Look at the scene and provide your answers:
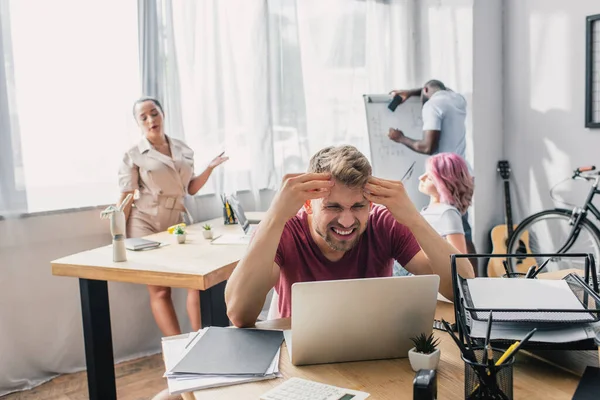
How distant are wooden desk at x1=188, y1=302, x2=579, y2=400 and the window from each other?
7.25ft

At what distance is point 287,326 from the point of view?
142 cm

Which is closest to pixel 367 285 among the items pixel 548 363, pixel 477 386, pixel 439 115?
pixel 477 386

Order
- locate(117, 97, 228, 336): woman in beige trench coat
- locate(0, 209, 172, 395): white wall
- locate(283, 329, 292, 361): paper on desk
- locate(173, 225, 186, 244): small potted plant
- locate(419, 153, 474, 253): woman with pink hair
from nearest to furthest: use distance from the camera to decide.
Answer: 1. locate(283, 329, 292, 361): paper on desk
2. locate(419, 153, 474, 253): woman with pink hair
3. locate(173, 225, 186, 244): small potted plant
4. locate(0, 209, 172, 395): white wall
5. locate(117, 97, 228, 336): woman in beige trench coat

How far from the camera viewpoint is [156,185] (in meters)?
3.15

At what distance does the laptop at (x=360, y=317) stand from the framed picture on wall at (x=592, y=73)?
11.1ft

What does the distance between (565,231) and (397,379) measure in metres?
3.60

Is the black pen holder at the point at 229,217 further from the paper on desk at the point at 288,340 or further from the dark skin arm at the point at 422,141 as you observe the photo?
the paper on desk at the point at 288,340

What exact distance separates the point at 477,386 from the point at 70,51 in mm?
2808

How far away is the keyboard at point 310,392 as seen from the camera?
1022 mm

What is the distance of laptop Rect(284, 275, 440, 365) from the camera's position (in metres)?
1.14

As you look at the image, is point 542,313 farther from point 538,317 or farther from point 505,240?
point 505,240

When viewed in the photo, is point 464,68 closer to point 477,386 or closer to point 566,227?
point 566,227

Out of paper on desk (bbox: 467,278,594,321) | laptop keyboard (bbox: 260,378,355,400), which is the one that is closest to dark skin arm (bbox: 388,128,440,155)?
paper on desk (bbox: 467,278,594,321)

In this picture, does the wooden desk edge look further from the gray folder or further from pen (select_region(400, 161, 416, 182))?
pen (select_region(400, 161, 416, 182))
